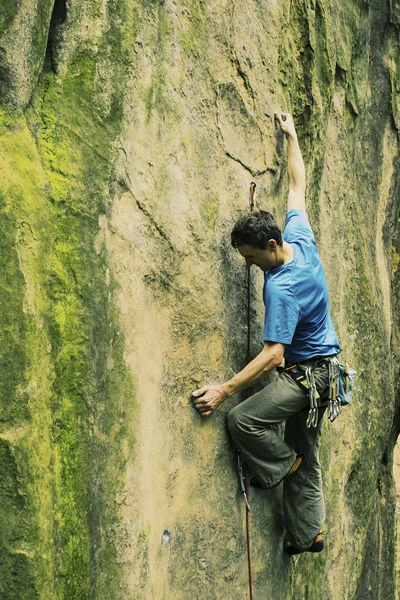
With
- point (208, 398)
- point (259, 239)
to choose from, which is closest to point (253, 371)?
point (208, 398)

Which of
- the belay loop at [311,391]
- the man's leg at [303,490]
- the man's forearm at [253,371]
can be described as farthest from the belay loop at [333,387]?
the man's forearm at [253,371]

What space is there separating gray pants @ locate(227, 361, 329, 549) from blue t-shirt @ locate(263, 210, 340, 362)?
0.47 feet

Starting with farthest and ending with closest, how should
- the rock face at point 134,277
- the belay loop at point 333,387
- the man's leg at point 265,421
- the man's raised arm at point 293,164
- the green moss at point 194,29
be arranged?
the man's raised arm at point 293,164 < the belay loop at point 333,387 < the man's leg at point 265,421 < the green moss at point 194,29 < the rock face at point 134,277

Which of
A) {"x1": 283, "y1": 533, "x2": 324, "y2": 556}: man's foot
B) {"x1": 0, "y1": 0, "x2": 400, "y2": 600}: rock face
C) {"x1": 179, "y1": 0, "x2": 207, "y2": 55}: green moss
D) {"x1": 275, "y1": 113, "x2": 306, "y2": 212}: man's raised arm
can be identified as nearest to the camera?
{"x1": 0, "y1": 0, "x2": 400, "y2": 600}: rock face

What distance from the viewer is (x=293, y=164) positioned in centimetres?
552

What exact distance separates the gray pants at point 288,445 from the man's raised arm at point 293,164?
1.17 m

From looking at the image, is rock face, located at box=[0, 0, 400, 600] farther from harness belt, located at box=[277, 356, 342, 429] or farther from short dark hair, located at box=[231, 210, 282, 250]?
harness belt, located at box=[277, 356, 342, 429]

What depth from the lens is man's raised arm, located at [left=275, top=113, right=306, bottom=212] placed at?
5.47 metres

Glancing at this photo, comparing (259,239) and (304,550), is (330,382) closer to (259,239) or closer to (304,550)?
(259,239)

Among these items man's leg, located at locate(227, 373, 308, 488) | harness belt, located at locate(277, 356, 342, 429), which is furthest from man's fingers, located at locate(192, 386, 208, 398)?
harness belt, located at locate(277, 356, 342, 429)

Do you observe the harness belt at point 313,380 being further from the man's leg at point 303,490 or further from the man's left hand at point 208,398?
the man's left hand at point 208,398

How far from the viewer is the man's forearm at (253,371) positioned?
477 centimetres

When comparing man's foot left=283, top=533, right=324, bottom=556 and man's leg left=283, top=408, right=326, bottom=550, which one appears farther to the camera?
man's foot left=283, top=533, right=324, bottom=556

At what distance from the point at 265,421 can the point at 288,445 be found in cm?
45
